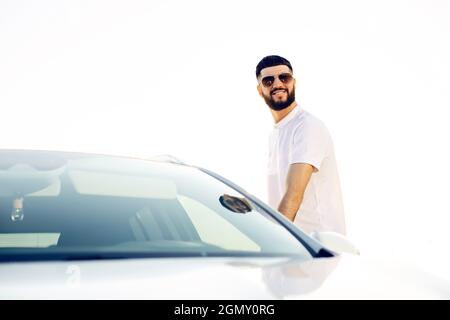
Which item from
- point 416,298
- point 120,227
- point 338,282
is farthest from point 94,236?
point 416,298

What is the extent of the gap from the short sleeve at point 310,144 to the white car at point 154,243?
0.87 metres

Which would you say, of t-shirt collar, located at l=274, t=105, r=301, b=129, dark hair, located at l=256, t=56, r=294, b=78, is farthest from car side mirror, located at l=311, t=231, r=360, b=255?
dark hair, located at l=256, t=56, r=294, b=78

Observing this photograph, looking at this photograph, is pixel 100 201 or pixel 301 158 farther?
pixel 301 158

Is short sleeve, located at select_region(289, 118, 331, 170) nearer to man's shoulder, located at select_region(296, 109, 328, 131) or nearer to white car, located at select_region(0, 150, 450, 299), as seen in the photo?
man's shoulder, located at select_region(296, 109, 328, 131)

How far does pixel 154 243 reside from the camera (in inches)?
92.5

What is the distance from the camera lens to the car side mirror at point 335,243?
8.14ft

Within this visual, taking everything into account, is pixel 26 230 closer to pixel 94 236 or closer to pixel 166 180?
pixel 94 236

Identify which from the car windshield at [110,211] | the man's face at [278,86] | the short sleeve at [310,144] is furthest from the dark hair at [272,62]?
the car windshield at [110,211]

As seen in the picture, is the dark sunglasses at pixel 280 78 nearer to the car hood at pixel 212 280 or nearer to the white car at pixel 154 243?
the white car at pixel 154 243

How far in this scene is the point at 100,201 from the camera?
2.76 metres

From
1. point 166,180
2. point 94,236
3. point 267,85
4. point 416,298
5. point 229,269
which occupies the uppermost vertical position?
point 267,85

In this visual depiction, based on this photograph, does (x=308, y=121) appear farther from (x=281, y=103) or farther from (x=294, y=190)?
(x=294, y=190)

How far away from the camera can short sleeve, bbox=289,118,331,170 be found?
13.4 feet
